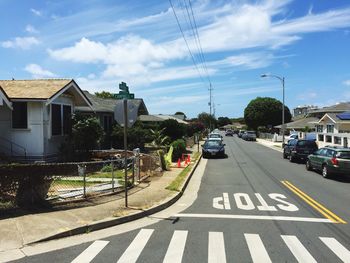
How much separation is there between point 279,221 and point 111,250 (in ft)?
15.5

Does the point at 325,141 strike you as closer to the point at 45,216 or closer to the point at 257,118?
the point at 45,216

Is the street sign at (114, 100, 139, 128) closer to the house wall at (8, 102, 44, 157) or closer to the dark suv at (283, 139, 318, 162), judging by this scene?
the house wall at (8, 102, 44, 157)

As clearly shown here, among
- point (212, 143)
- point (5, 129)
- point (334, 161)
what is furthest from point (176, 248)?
point (212, 143)

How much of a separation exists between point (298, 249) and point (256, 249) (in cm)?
80

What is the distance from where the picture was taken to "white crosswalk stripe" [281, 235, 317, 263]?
7.71 m

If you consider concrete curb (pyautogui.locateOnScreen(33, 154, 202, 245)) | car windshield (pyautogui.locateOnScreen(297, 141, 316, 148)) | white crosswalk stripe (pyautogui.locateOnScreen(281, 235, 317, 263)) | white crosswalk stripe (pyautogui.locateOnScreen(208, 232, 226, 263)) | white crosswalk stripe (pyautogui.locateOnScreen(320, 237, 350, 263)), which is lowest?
white crosswalk stripe (pyautogui.locateOnScreen(320, 237, 350, 263))

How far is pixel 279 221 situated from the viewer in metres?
11.1

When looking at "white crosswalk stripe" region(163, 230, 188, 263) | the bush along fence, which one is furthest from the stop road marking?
"white crosswalk stripe" region(163, 230, 188, 263)

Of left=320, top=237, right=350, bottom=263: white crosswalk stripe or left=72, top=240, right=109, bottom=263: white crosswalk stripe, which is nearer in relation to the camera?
left=72, top=240, right=109, bottom=263: white crosswalk stripe

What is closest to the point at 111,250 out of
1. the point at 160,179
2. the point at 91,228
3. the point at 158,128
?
the point at 91,228

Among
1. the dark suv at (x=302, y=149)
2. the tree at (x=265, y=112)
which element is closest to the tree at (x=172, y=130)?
the dark suv at (x=302, y=149)

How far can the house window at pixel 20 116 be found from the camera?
71.4ft

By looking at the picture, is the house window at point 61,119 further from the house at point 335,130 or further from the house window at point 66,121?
the house at point 335,130

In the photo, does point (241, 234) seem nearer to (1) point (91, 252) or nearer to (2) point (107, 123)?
(1) point (91, 252)
